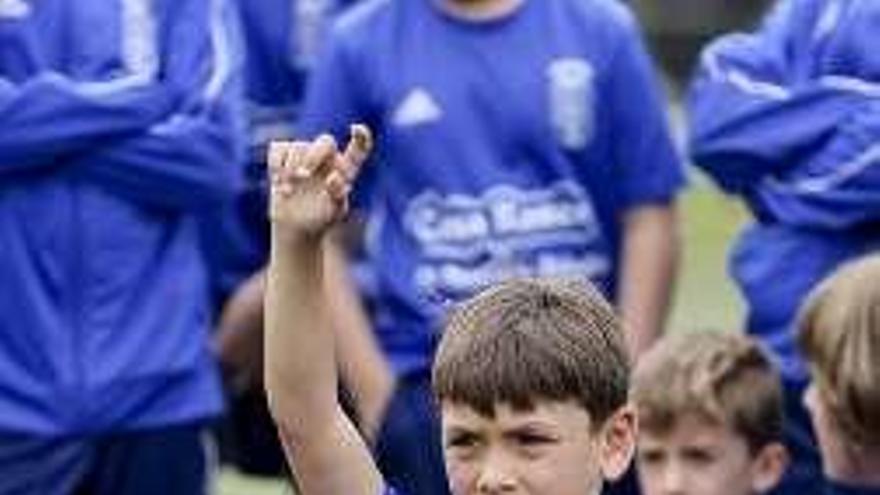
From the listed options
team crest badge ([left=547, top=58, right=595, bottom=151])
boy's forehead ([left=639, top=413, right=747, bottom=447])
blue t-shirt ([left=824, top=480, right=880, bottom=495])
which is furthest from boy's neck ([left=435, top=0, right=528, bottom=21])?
blue t-shirt ([left=824, top=480, right=880, bottom=495])

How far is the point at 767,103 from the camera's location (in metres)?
6.92

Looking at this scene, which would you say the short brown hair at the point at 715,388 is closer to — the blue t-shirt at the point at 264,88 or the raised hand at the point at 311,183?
the blue t-shirt at the point at 264,88

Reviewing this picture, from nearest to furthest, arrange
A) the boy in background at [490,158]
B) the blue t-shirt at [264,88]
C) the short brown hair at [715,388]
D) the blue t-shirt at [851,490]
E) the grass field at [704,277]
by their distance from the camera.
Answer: the blue t-shirt at [851,490]
the short brown hair at [715,388]
the boy in background at [490,158]
the blue t-shirt at [264,88]
the grass field at [704,277]

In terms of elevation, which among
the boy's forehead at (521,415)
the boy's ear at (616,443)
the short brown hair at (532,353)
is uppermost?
the short brown hair at (532,353)

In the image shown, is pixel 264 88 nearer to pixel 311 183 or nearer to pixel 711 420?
pixel 711 420

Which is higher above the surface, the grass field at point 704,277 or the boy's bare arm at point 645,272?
the boy's bare arm at point 645,272

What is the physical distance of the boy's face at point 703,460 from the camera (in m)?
6.56

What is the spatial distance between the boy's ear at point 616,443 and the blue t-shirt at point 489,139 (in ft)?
6.26

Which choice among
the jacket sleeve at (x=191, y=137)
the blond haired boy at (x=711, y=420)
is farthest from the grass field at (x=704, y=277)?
the blond haired boy at (x=711, y=420)

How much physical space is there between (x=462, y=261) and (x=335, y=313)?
1.13 feet

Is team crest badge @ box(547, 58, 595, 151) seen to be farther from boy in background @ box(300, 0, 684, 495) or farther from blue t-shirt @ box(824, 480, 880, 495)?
blue t-shirt @ box(824, 480, 880, 495)

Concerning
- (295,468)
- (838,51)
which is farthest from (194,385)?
(295,468)

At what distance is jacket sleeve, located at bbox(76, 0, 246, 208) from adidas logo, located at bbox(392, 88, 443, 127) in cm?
31

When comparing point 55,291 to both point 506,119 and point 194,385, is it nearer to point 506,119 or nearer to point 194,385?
point 194,385
